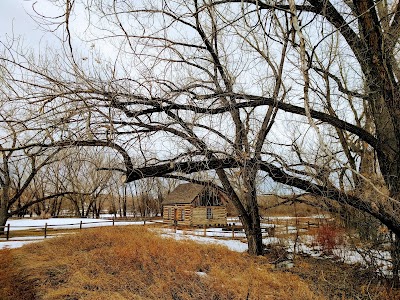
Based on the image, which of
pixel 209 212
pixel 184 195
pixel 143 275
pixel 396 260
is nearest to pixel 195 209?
pixel 209 212

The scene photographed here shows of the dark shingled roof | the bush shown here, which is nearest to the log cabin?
the dark shingled roof

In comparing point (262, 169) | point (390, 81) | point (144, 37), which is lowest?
point (262, 169)

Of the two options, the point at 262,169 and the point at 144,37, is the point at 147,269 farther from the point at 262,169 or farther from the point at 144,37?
the point at 144,37

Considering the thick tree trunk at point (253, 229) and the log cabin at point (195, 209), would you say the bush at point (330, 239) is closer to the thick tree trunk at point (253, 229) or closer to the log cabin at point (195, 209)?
the thick tree trunk at point (253, 229)

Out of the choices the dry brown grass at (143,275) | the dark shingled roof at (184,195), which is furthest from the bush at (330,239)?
the dark shingled roof at (184,195)

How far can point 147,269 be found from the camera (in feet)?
29.5

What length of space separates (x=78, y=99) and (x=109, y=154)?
1.14 m

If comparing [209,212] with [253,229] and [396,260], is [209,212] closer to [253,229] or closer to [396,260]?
[253,229]

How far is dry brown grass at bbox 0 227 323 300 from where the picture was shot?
689cm

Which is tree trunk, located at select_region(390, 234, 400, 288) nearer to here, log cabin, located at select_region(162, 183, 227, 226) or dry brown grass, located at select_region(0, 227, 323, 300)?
dry brown grass, located at select_region(0, 227, 323, 300)

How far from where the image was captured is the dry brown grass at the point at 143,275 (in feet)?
22.6

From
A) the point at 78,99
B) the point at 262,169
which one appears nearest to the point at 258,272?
the point at 262,169

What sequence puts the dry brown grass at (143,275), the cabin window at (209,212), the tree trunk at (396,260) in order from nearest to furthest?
the tree trunk at (396,260)
the dry brown grass at (143,275)
the cabin window at (209,212)

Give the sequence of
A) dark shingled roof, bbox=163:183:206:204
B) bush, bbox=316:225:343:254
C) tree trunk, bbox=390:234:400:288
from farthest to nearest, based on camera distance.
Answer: dark shingled roof, bbox=163:183:206:204, bush, bbox=316:225:343:254, tree trunk, bbox=390:234:400:288
